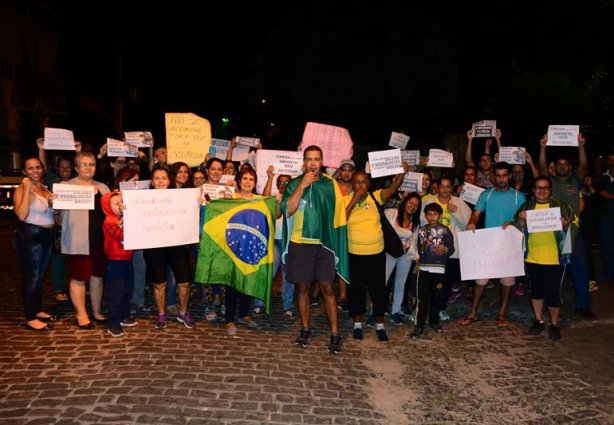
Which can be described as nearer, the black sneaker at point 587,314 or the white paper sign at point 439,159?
the black sneaker at point 587,314

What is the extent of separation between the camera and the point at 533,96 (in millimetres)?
13906

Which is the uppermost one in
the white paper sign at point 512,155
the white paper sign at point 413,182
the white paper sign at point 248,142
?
the white paper sign at point 248,142

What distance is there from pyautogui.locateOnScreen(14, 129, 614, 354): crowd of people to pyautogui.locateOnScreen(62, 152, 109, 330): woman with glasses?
12 mm

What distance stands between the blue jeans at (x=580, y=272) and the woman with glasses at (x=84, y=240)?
5.91 m

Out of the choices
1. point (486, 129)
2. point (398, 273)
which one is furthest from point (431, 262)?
point (486, 129)

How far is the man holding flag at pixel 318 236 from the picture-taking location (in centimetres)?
581

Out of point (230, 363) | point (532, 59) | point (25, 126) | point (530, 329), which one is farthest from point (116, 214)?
point (25, 126)

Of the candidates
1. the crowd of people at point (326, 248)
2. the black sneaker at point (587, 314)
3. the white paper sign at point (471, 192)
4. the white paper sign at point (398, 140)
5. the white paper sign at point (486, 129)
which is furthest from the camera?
the white paper sign at point (486, 129)

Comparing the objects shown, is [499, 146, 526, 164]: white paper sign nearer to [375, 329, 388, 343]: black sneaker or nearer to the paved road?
the paved road

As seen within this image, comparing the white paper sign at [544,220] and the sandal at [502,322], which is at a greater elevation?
the white paper sign at [544,220]

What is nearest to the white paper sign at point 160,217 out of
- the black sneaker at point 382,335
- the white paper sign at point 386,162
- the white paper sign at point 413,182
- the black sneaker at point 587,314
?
the white paper sign at point 386,162

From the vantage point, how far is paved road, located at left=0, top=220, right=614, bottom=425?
4.41 metres

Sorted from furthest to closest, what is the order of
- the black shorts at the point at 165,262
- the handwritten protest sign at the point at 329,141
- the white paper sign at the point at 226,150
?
the white paper sign at the point at 226,150
the handwritten protest sign at the point at 329,141
the black shorts at the point at 165,262

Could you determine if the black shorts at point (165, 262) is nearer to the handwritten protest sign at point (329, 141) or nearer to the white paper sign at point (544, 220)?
the handwritten protest sign at point (329, 141)
